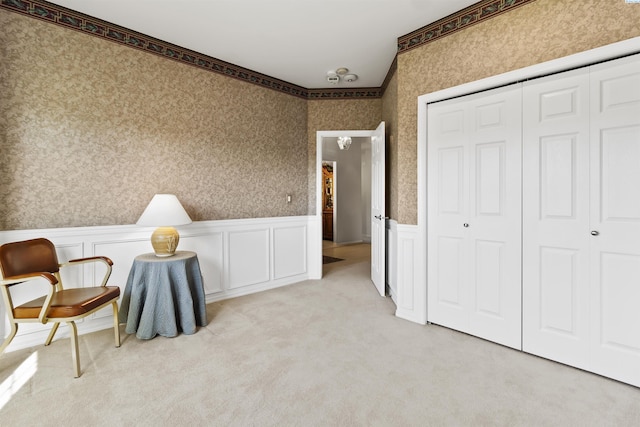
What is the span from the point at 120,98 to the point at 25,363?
7.49ft

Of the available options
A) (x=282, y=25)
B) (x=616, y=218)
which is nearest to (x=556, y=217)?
(x=616, y=218)

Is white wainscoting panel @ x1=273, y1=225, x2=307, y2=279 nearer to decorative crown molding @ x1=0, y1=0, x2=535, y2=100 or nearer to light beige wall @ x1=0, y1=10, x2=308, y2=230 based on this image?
light beige wall @ x1=0, y1=10, x2=308, y2=230

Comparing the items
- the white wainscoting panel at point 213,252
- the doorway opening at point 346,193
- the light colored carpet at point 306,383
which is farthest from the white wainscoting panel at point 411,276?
the doorway opening at point 346,193

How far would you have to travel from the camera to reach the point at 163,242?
2.81 meters

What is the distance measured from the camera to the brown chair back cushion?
215 cm

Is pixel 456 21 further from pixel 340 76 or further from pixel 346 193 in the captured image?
pixel 346 193

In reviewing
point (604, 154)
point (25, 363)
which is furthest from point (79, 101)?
point (604, 154)

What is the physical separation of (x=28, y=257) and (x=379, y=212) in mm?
3313

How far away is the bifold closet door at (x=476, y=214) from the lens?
2.45 m

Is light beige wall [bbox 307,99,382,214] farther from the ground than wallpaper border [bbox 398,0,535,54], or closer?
closer

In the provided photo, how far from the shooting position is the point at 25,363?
226 cm

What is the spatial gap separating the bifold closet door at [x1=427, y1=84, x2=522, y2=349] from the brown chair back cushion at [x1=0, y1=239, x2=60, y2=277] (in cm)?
313

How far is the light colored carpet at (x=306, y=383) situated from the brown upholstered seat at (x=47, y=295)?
10.3 inches

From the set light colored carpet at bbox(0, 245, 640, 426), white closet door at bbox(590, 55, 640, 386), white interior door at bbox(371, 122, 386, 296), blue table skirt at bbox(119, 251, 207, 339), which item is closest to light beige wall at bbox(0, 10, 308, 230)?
blue table skirt at bbox(119, 251, 207, 339)
